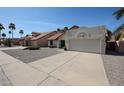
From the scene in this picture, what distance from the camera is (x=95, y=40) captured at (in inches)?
749

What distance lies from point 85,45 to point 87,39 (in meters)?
0.99

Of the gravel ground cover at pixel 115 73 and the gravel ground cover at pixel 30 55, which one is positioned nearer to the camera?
the gravel ground cover at pixel 115 73

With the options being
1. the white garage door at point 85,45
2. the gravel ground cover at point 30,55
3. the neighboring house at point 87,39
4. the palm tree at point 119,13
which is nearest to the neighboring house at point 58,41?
the neighboring house at point 87,39

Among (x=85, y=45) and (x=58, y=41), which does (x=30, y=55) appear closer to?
(x=85, y=45)

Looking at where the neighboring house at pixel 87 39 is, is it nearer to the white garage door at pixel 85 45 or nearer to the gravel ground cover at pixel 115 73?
the white garage door at pixel 85 45

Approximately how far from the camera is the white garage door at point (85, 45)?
18797 mm

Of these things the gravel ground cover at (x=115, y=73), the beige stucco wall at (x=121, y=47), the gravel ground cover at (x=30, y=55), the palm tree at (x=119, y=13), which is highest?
the palm tree at (x=119, y=13)

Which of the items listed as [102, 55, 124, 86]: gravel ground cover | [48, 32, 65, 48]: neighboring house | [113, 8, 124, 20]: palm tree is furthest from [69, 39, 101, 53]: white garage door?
[102, 55, 124, 86]: gravel ground cover

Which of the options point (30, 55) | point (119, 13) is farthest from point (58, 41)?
point (119, 13)

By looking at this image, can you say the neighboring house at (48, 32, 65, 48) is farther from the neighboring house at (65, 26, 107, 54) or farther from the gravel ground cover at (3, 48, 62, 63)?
the gravel ground cover at (3, 48, 62, 63)

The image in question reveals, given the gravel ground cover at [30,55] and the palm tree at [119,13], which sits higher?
the palm tree at [119,13]
